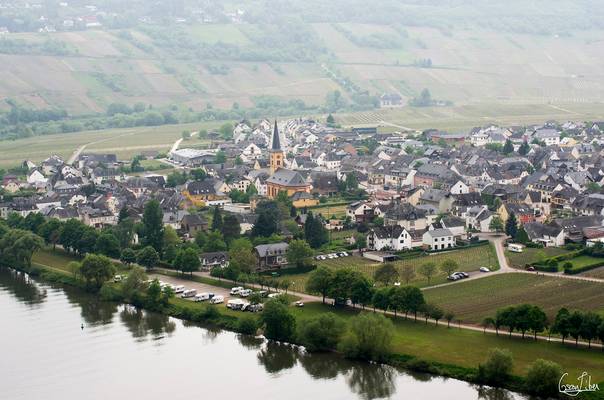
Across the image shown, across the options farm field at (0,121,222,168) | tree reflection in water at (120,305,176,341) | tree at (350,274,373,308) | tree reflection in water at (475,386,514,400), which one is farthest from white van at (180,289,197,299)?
farm field at (0,121,222,168)

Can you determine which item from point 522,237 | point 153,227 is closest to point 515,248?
point 522,237

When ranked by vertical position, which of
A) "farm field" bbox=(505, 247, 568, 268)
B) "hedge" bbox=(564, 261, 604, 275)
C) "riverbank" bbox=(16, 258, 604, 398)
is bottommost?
"riverbank" bbox=(16, 258, 604, 398)

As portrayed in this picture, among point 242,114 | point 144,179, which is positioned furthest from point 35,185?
point 242,114

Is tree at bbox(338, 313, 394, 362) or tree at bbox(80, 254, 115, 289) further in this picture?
tree at bbox(80, 254, 115, 289)

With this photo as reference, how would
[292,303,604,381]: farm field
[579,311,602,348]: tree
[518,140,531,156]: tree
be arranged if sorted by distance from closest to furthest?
[292,303,604,381]: farm field → [579,311,602,348]: tree → [518,140,531,156]: tree

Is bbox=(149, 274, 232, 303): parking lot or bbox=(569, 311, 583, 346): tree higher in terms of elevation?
bbox=(569, 311, 583, 346): tree

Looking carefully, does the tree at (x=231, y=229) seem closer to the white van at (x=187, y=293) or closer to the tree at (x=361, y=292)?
the white van at (x=187, y=293)

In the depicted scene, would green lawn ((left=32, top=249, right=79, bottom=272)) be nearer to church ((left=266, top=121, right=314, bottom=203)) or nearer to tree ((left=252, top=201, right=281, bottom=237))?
tree ((left=252, top=201, right=281, bottom=237))
